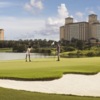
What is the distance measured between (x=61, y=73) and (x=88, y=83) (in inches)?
112

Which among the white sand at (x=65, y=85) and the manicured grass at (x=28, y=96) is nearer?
the manicured grass at (x=28, y=96)

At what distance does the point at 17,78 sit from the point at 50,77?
2.20 m

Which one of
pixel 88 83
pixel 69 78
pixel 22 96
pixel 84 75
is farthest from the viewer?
pixel 84 75

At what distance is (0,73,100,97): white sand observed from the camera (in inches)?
694

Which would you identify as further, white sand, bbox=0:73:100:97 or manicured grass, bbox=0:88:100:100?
white sand, bbox=0:73:100:97

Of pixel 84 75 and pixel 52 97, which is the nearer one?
pixel 52 97

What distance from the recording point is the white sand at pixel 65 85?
57.9 feet

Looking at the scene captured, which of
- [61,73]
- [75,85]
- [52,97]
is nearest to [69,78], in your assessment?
[61,73]

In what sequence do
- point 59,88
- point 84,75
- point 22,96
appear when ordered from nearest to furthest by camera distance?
point 22,96
point 59,88
point 84,75

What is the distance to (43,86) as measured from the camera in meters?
19.1

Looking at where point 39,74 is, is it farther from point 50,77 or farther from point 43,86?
point 43,86

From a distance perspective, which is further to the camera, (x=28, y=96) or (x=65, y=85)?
(x=65, y=85)

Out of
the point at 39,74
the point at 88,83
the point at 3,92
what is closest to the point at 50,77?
the point at 39,74

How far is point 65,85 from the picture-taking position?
766 inches
